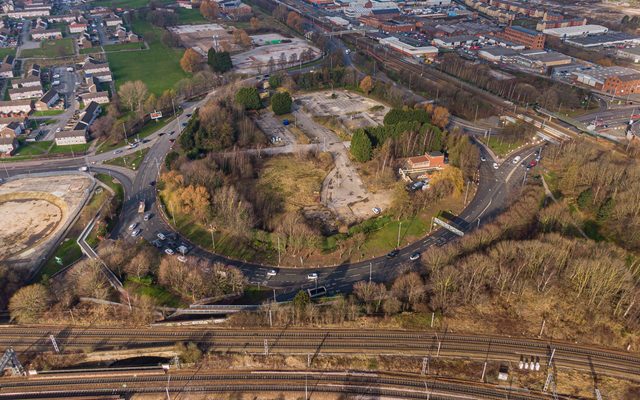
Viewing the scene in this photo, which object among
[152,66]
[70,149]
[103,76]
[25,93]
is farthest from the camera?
[152,66]

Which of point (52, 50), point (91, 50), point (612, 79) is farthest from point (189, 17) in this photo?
point (612, 79)

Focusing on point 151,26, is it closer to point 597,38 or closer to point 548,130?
point 548,130

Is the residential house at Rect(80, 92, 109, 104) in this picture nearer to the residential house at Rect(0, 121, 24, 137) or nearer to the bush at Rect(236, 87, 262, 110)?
the residential house at Rect(0, 121, 24, 137)

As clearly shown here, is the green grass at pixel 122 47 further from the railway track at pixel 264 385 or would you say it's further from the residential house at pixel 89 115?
the railway track at pixel 264 385

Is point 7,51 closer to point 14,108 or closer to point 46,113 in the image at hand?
point 14,108

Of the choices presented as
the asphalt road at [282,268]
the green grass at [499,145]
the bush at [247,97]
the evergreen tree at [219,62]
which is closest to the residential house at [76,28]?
the evergreen tree at [219,62]

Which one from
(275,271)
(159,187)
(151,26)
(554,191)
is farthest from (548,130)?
(151,26)
